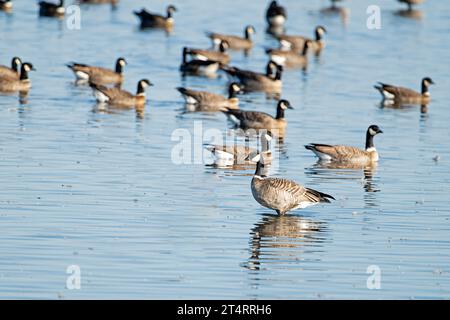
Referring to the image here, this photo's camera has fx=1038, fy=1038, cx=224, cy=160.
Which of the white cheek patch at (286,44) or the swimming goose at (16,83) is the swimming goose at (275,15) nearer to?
the white cheek patch at (286,44)

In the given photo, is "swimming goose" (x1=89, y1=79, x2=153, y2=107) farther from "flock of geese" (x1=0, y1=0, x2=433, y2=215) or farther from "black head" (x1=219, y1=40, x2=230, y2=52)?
"black head" (x1=219, y1=40, x2=230, y2=52)

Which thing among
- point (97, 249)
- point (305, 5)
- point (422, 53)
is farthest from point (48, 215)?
point (305, 5)

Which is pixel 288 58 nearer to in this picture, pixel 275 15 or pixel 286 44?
pixel 286 44

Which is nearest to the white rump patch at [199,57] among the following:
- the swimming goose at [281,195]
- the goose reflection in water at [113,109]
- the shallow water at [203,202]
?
the shallow water at [203,202]

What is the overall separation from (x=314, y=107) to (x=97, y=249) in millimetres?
14553

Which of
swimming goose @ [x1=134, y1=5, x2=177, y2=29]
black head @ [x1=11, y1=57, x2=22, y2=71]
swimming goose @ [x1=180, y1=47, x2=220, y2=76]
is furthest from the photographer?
swimming goose @ [x1=134, y1=5, x2=177, y2=29]

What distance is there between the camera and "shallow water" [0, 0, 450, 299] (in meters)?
12.3

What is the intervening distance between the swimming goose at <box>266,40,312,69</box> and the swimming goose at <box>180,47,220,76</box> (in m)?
Result: 2.96

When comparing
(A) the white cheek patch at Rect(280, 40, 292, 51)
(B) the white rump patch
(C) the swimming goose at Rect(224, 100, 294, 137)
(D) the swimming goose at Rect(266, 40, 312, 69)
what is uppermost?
(A) the white cheek patch at Rect(280, 40, 292, 51)

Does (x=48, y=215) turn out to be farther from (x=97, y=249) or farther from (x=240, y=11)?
(x=240, y=11)

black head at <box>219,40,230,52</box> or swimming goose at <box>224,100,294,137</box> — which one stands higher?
black head at <box>219,40,230,52</box>

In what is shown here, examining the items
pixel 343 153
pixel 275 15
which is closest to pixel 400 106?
pixel 343 153

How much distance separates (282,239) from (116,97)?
1291 cm

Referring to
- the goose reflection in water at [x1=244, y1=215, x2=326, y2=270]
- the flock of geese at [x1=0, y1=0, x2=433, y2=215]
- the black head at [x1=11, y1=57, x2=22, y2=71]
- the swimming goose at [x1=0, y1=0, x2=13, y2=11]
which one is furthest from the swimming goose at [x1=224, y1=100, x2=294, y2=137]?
the swimming goose at [x1=0, y1=0, x2=13, y2=11]
